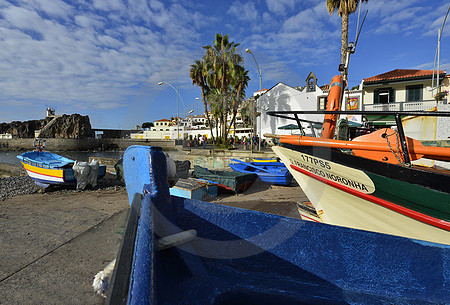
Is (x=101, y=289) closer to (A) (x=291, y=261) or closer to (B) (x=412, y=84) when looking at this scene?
(A) (x=291, y=261)

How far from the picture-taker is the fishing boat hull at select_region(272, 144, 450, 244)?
2.79 m

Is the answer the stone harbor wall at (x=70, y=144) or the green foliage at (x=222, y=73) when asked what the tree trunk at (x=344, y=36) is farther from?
the stone harbor wall at (x=70, y=144)

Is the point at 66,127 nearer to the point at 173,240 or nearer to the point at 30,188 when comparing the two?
the point at 30,188

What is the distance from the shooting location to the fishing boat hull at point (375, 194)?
2.79 meters

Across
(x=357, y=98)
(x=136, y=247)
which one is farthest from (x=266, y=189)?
(x=357, y=98)

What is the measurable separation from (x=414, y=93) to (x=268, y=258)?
90.3 ft

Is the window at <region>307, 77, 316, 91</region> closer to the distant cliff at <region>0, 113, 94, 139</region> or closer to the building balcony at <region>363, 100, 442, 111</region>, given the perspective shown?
the building balcony at <region>363, 100, 442, 111</region>

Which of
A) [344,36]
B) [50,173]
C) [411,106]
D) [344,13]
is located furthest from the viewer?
[411,106]

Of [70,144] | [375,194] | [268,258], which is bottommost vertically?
[70,144]

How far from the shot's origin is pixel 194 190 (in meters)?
7.03

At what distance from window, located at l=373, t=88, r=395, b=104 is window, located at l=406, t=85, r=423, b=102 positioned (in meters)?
1.20

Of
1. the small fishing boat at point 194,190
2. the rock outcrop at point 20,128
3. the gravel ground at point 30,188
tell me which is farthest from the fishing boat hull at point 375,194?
the rock outcrop at point 20,128

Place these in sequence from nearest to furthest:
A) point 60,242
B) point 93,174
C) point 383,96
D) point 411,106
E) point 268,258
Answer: point 268,258, point 60,242, point 93,174, point 411,106, point 383,96

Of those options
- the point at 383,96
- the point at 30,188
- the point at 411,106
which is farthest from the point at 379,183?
the point at 383,96
